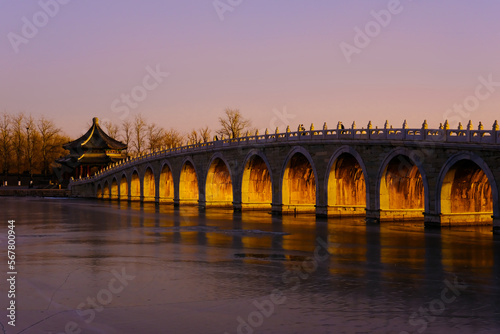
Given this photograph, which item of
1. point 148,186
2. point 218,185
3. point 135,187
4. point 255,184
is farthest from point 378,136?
point 135,187

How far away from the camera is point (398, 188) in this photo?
31.5 metres

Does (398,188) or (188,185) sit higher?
(188,185)

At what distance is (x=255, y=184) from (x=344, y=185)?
33.2 ft

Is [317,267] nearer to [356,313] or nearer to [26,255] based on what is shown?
[356,313]

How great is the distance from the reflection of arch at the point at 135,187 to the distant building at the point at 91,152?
62.6ft

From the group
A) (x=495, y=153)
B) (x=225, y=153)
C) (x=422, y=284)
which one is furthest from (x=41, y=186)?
(x=422, y=284)

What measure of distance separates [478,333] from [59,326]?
687cm

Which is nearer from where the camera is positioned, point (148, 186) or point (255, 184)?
point (255, 184)

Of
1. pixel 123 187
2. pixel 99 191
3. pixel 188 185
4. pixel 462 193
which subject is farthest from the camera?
pixel 99 191

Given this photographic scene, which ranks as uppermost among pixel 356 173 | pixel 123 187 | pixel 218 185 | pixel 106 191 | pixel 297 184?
pixel 356 173

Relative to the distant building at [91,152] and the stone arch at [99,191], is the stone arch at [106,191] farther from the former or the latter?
the distant building at [91,152]

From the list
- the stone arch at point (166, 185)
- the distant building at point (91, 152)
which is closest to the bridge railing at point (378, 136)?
the stone arch at point (166, 185)

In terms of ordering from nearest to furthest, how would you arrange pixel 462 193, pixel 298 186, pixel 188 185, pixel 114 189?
pixel 462 193 → pixel 298 186 → pixel 188 185 → pixel 114 189

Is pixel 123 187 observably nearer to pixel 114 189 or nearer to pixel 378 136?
pixel 114 189
